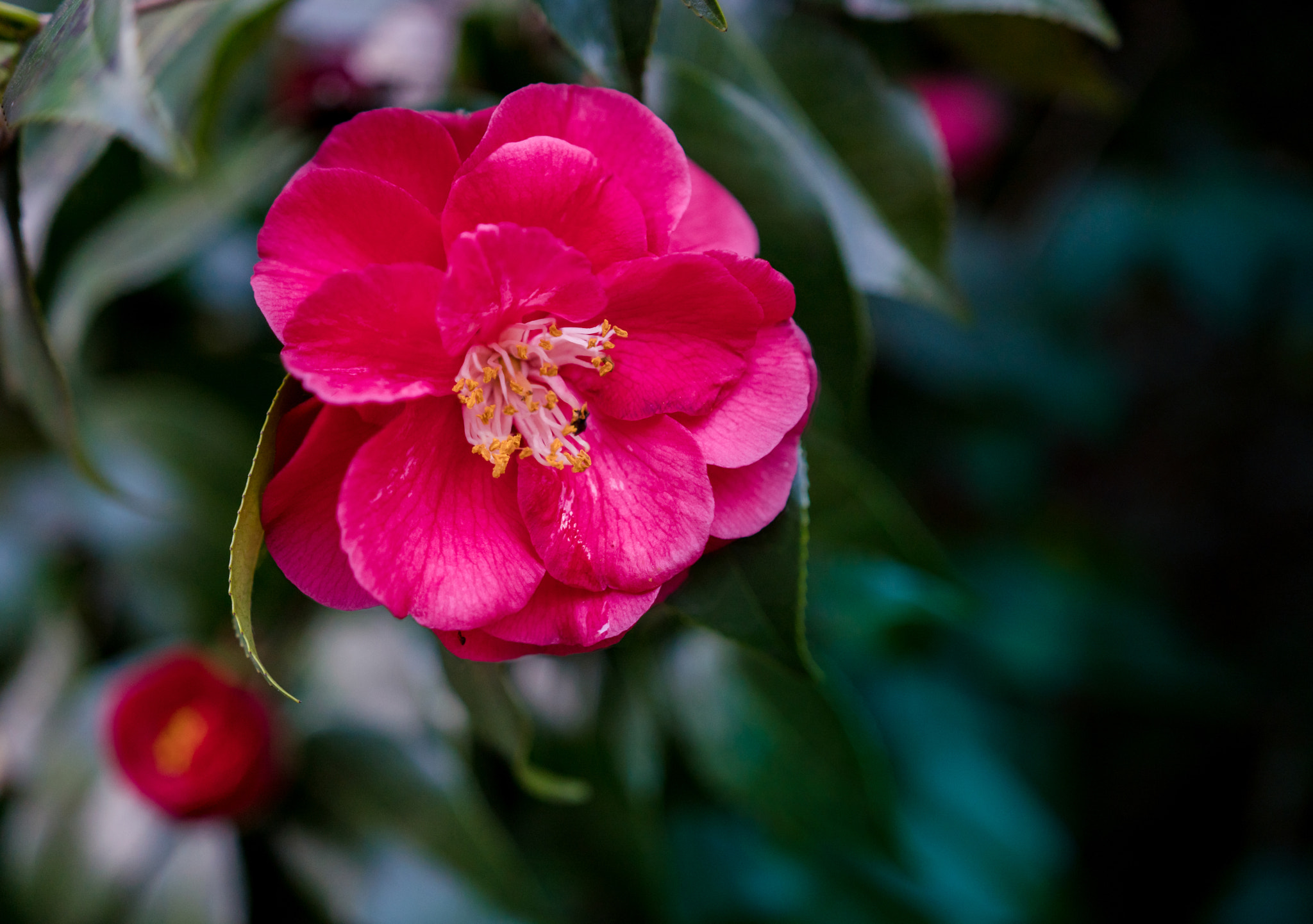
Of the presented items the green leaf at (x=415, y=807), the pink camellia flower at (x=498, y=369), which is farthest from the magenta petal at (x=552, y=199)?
the green leaf at (x=415, y=807)

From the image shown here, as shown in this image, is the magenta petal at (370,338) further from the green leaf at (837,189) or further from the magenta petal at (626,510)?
the green leaf at (837,189)

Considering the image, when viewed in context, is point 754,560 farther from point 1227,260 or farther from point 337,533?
point 1227,260

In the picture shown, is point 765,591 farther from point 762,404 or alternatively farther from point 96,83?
point 96,83

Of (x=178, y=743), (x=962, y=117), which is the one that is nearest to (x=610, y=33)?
(x=178, y=743)

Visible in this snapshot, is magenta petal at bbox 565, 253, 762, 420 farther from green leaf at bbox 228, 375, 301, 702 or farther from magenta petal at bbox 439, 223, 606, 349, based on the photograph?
green leaf at bbox 228, 375, 301, 702

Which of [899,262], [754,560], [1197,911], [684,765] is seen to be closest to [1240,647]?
[1197,911]

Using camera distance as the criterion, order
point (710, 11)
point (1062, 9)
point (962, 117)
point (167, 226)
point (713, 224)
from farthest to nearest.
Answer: point (962, 117), point (167, 226), point (1062, 9), point (713, 224), point (710, 11)
